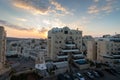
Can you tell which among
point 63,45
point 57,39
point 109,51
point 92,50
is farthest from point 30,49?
point 109,51

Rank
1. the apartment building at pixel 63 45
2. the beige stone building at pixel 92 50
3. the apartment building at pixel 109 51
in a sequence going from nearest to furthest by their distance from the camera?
the apartment building at pixel 63 45 → the apartment building at pixel 109 51 → the beige stone building at pixel 92 50

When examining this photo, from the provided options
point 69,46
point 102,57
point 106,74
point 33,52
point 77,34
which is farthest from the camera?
point 33,52

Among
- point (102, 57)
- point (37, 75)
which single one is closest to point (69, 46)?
point (102, 57)

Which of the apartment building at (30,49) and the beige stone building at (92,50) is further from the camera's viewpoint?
the apartment building at (30,49)

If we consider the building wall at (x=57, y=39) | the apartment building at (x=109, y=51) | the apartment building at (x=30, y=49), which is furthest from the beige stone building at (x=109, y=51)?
the apartment building at (x=30, y=49)

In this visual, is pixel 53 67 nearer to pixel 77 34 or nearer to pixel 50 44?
pixel 50 44

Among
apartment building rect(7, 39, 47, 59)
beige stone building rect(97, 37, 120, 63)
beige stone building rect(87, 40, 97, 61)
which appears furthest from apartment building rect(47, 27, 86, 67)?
apartment building rect(7, 39, 47, 59)

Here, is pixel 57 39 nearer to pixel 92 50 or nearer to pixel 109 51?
pixel 92 50

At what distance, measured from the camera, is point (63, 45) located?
67.0 metres

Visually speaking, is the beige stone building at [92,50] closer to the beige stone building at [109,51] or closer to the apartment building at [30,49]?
the beige stone building at [109,51]

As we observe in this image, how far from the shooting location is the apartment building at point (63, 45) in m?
58.7

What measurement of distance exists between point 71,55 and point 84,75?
12.9 m

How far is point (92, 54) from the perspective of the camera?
250 ft

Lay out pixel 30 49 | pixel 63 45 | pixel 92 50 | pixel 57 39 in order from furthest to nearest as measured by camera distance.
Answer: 1. pixel 30 49
2. pixel 92 50
3. pixel 63 45
4. pixel 57 39
